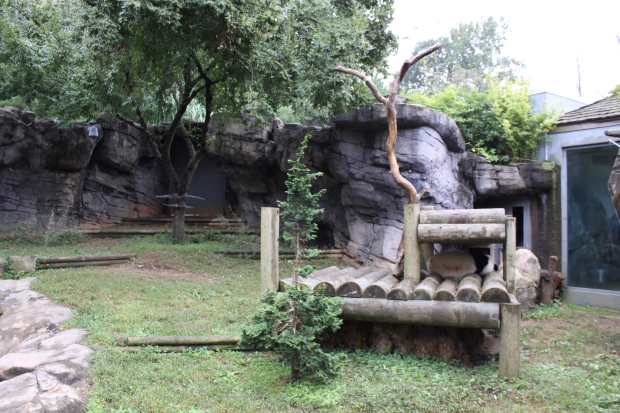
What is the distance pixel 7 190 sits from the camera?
41.2 ft

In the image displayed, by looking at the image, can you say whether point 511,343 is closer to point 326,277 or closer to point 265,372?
point 326,277

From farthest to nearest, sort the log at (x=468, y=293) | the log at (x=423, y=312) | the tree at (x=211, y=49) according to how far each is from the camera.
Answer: the tree at (x=211, y=49), the log at (x=468, y=293), the log at (x=423, y=312)

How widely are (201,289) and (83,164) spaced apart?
810cm

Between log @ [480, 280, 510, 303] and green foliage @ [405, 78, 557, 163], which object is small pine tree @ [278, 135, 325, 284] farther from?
green foliage @ [405, 78, 557, 163]

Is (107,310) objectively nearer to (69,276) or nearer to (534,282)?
(69,276)

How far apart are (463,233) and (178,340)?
3.45 m

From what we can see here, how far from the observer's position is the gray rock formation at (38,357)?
3404 mm

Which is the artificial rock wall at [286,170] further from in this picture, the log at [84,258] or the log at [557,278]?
the log at [84,258]

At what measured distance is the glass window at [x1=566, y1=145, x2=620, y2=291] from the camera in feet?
32.7

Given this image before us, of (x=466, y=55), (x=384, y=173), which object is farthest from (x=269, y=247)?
(x=466, y=55)

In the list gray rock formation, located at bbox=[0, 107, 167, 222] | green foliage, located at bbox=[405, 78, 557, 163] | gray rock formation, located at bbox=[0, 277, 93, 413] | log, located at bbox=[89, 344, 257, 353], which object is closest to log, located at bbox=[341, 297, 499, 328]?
log, located at bbox=[89, 344, 257, 353]

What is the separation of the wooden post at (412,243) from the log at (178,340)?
2.21 metres

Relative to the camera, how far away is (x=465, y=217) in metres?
5.32

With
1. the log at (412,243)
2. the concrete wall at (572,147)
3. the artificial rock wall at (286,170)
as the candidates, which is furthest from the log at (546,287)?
the log at (412,243)
